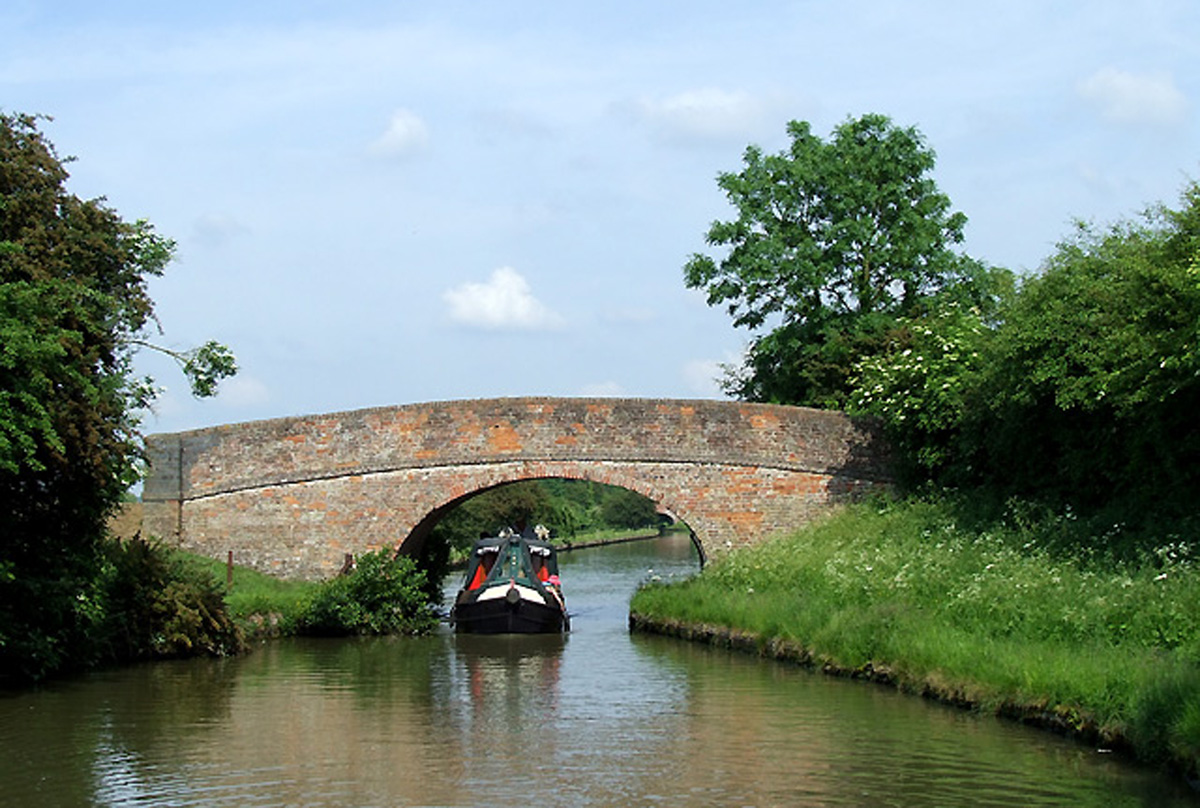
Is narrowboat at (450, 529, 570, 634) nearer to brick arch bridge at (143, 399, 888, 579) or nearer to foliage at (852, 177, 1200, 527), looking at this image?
brick arch bridge at (143, 399, 888, 579)

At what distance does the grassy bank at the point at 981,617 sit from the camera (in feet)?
36.4

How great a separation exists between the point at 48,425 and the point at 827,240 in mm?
19406

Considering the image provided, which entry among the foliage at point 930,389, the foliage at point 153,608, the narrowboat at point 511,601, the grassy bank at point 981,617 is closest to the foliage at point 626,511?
the narrowboat at point 511,601

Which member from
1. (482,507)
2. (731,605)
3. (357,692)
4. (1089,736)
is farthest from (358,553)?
(482,507)

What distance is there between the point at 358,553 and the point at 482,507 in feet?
73.0

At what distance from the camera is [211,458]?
2386 cm

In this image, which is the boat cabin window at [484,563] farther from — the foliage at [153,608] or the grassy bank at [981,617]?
the foliage at [153,608]

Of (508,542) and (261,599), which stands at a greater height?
(508,542)

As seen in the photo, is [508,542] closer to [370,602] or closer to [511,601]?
[511,601]

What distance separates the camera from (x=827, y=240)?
99.8ft

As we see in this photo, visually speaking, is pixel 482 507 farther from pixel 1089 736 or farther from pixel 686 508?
pixel 1089 736

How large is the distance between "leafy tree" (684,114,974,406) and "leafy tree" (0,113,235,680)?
15432mm

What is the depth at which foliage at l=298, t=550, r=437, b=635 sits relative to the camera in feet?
71.3

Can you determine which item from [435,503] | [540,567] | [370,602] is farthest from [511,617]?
[540,567]
